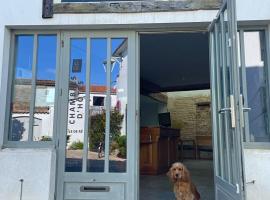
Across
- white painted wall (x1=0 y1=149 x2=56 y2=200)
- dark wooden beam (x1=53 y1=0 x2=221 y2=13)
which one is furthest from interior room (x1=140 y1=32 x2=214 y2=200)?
white painted wall (x1=0 y1=149 x2=56 y2=200)

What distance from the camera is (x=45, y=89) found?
157 inches

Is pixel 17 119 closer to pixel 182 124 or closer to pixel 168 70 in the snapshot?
pixel 168 70

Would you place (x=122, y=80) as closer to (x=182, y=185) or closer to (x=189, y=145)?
(x=182, y=185)

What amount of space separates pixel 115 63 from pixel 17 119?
53.0 inches

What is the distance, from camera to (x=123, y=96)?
3938mm

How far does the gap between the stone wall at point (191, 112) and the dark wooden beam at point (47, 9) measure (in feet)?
30.5

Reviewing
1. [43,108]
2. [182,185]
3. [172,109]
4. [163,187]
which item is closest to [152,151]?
[163,187]

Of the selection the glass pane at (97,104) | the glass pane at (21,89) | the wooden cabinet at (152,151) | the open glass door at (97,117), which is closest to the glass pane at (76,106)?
the open glass door at (97,117)

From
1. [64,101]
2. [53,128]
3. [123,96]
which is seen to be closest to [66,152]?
[53,128]

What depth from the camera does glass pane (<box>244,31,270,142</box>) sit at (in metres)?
3.72

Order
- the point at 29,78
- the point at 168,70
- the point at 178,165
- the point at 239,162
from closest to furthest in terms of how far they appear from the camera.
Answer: the point at 239,162 → the point at 29,78 → the point at 178,165 → the point at 168,70

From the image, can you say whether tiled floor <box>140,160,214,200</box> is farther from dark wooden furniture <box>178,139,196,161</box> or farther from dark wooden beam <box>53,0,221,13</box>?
dark wooden furniture <box>178,139,196,161</box>

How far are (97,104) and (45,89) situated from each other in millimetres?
658

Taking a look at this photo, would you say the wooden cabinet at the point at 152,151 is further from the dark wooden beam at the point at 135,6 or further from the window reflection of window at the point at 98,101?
the dark wooden beam at the point at 135,6
